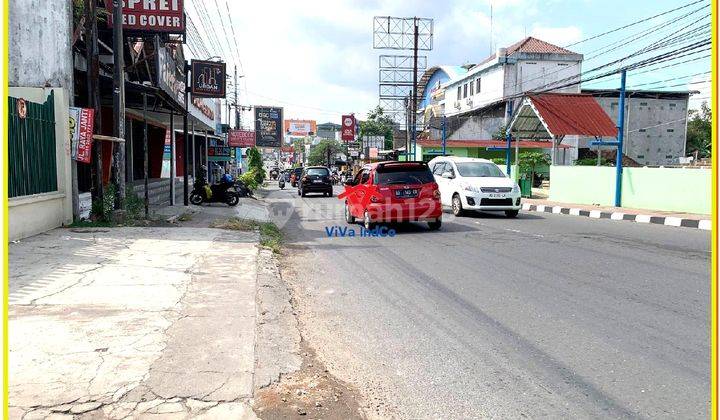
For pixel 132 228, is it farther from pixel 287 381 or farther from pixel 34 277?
pixel 287 381

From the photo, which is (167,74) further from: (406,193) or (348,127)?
(348,127)

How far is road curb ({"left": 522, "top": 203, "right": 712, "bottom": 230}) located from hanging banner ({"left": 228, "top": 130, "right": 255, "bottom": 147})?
36.5 metres

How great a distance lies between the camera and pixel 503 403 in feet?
11.9

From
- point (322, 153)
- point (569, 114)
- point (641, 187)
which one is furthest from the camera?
point (322, 153)

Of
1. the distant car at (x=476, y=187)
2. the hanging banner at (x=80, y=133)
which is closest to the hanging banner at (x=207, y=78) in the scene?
the hanging banner at (x=80, y=133)

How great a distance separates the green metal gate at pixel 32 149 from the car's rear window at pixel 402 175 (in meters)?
6.76

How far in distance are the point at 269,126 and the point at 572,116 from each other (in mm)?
57385

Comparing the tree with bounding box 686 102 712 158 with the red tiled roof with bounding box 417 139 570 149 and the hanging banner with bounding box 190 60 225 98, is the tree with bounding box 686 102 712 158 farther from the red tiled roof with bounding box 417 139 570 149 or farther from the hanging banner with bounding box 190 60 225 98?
the hanging banner with bounding box 190 60 225 98

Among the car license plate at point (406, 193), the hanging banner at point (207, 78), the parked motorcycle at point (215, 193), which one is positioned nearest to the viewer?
the car license plate at point (406, 193)

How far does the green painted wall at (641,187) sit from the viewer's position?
50.5 feet

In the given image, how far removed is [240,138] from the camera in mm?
52531

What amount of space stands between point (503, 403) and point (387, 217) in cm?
906

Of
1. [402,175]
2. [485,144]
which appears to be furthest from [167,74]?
[485,144]

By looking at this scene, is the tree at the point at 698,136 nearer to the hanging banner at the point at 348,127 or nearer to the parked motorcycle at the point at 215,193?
the hanging banner at the point at 348,127
